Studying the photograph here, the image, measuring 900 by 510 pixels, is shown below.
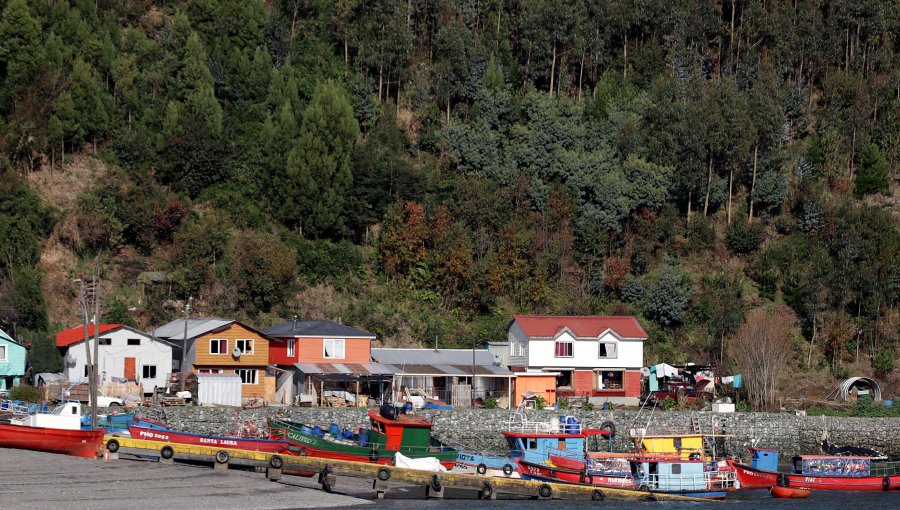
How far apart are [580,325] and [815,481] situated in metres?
26.4

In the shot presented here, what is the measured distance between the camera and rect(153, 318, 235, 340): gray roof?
239 feet

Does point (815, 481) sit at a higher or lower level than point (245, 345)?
lower

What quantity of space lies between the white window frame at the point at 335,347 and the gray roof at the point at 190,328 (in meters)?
6.14

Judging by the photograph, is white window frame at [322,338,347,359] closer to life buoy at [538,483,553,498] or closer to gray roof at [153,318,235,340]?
gray roof at [153,318,235,340]

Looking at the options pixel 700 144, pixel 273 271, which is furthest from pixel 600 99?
pixel 273 271

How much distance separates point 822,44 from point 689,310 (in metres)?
34.8

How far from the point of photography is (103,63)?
93.6 metres

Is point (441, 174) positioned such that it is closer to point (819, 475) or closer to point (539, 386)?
point (539, 386)

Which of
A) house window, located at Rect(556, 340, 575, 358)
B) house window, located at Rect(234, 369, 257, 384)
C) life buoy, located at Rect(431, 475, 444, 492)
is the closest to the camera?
life buoy, located at Rect(431, 475, 444, 492)

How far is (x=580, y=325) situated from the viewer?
80.8m

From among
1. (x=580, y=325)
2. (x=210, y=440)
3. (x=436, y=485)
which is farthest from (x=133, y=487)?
(x=580, y=325)

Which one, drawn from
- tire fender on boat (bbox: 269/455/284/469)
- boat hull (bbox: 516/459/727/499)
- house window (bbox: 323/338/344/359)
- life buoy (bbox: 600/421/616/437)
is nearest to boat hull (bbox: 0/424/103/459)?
tire fender on boat (bbox: 269/455/284/469)

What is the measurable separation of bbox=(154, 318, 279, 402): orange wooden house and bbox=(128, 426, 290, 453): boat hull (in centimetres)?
1762

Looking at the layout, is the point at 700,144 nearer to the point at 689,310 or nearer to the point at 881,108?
the point at 689,310
